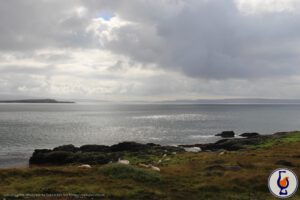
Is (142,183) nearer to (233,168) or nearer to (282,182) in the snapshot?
(233,168)

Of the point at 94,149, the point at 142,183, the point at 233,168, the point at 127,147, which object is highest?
the point at 233,168

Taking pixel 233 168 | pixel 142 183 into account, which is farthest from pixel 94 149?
pixel 142 183

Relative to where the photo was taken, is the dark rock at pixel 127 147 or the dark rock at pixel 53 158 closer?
the dark rock at pixel 53 158

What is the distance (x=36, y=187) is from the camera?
2555 cm

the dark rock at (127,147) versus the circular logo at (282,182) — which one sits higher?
the circular logo at (282,182)

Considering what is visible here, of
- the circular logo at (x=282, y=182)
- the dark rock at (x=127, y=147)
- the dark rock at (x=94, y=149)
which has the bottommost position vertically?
the dark rock at (x=94, y=149)

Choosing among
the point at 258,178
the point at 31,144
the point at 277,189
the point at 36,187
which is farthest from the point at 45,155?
the point at 277,189

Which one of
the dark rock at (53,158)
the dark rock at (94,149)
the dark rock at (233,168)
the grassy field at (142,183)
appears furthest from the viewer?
the dark rock at (94,149)

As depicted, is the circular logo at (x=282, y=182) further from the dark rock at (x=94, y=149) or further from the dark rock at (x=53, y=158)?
the dark rock at (x=94, y=149)

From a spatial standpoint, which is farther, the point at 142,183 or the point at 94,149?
the point at 94,149

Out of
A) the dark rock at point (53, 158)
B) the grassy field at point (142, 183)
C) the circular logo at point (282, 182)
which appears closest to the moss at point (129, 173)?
the grassy field at point (142, 183)

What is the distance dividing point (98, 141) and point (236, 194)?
265ft

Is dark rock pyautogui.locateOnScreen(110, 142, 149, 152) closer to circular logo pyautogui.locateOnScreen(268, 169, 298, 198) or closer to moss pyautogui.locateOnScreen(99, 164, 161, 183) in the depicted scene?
moss pyautogui.locateOnScreen(99, 164, 161, 183)

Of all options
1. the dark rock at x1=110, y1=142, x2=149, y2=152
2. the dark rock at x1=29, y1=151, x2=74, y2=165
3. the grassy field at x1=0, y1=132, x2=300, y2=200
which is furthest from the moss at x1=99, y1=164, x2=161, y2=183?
the dark rock at x1=110, y1=142, x2=149, y2=152
